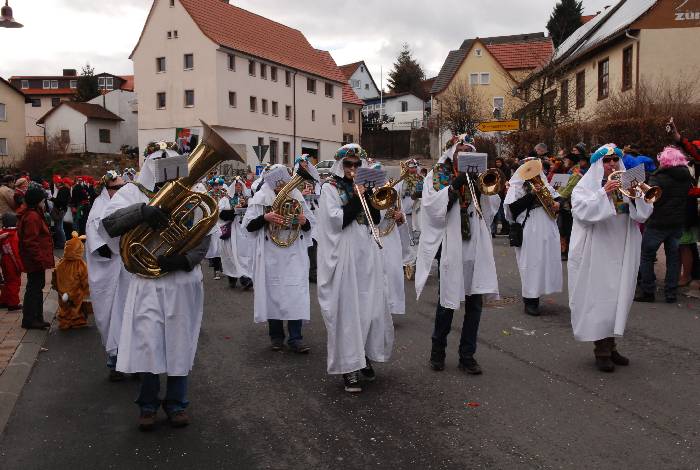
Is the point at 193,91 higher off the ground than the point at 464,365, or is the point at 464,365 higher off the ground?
the point at 193,91

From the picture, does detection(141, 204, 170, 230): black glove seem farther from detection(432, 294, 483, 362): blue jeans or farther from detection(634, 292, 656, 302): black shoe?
detection(634, 292, 656, 302): black shoe

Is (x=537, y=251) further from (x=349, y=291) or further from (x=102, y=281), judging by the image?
(x=102, y=281)

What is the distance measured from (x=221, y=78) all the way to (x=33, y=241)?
39736 mm

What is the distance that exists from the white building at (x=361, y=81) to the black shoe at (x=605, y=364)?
87.6 meters

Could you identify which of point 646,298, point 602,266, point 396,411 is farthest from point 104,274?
point 646,298

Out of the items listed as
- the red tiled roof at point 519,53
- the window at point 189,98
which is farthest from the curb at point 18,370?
the red tiled roof at point 519,53

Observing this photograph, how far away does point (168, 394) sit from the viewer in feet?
17.6

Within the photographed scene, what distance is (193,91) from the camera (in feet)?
158

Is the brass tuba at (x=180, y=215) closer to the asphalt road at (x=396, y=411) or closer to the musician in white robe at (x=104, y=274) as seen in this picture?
the asphalt road at (x=396, y=411)

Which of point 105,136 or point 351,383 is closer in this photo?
point 351,383

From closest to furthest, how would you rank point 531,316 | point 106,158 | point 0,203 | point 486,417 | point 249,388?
1. point 486,417
2. point 249,388
3. point 531,316
4. point 0,203
5. point 106,158

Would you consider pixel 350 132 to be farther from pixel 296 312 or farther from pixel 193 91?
pixel 296 312

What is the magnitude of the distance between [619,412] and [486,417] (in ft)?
3.36

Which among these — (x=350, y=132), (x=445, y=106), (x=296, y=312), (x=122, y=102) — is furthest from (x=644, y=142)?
(x=122, y=102)
